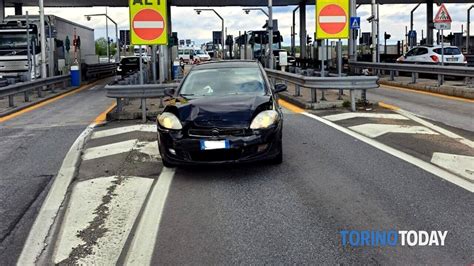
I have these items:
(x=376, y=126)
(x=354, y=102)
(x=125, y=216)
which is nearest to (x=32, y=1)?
(x=354, y=102)

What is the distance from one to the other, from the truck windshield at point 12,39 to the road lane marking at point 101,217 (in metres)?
20.1

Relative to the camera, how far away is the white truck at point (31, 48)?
78.8 feet

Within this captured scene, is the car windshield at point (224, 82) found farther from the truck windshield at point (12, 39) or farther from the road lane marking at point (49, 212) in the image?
the truck windshield at point (12, 39)

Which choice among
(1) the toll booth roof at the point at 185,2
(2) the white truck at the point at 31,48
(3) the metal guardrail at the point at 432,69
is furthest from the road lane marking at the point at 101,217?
(1) the toll booth roof at the point at 185,2

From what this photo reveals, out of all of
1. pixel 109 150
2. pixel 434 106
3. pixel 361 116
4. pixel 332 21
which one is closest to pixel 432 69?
pixel 434 106

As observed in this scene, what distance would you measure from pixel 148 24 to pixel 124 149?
5366 mm

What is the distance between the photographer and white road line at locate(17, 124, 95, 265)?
484 cm

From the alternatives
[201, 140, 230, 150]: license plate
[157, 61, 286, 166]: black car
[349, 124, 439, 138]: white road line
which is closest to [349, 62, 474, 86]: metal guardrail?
[349, 124, 439, 138]: white road line

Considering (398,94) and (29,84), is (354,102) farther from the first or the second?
(29,84)

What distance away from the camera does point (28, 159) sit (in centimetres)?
880

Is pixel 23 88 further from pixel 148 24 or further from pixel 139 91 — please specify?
pixel 139 91

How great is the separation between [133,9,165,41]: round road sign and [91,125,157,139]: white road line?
10.1 feet

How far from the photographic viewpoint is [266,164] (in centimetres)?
785

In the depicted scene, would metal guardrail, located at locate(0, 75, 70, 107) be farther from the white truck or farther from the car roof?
the car roof
